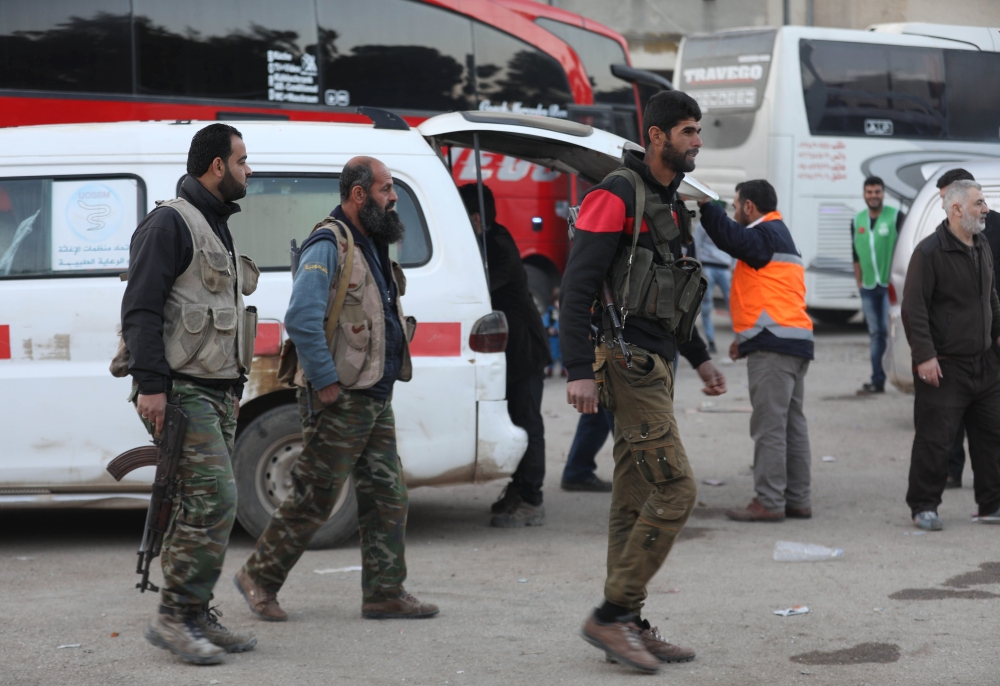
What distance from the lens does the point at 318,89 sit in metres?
11.2

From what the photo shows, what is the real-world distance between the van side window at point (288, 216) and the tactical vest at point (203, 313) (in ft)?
4.83

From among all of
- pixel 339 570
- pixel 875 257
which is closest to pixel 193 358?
pixel 339 570

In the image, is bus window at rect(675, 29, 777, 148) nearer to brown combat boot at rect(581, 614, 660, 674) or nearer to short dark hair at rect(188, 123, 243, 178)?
short dark hair at rect(188, 123, 243, 178)

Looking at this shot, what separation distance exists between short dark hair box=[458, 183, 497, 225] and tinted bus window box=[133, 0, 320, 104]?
505 centimetres

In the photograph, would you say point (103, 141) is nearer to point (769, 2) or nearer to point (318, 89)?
point (318, 89)

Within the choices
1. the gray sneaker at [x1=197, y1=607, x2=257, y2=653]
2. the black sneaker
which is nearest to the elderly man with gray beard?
the black sneaker

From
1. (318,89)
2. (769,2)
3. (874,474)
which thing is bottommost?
(874,474)

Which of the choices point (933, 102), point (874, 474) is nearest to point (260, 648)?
point (874, 474)

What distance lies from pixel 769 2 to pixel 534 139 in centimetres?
1967

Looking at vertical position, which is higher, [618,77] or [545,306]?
[618,77]

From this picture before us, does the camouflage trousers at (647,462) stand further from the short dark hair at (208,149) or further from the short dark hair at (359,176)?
the short dark hair at (208,149)

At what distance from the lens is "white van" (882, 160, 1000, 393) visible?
800 cm

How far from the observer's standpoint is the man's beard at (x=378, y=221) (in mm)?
4480

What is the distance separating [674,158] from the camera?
158 inches
